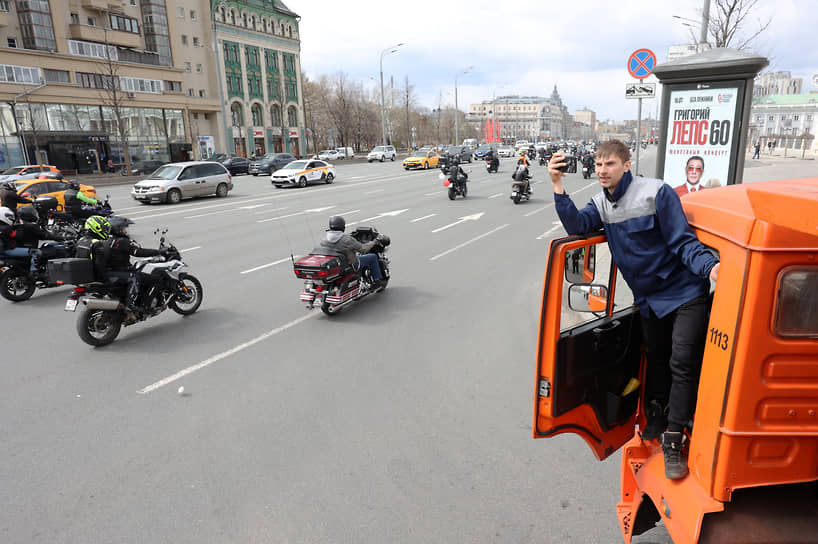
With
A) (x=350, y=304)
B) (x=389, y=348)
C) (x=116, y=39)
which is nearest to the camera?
(x=389, y=348)

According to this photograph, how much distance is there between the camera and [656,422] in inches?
112

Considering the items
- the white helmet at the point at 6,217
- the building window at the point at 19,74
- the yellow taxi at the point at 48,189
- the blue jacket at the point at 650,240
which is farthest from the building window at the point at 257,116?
the blue jacket at the point at 650,240

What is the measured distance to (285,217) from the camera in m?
17.6

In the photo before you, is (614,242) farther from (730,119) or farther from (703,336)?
(730,119)

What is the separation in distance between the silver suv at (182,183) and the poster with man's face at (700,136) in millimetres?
19687

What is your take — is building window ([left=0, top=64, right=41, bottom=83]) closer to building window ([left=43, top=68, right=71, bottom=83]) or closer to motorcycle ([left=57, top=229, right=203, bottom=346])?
building window ([left=43, top=68, right=71, bottom=83])

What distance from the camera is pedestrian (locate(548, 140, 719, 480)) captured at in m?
2.40

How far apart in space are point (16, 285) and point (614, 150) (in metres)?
9.72

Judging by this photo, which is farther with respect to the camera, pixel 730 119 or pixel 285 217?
pixel 285 217

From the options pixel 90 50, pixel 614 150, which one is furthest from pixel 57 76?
pixel 614 150

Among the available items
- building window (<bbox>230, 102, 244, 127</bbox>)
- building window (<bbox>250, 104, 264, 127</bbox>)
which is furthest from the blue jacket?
building window (<bbox>250, 104, 264, 127</bbox>)

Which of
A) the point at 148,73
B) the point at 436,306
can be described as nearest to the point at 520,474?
the point at 436,306

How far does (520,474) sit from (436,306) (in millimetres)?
4112

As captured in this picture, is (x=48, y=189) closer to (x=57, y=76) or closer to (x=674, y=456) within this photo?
(x=674, y=456)
